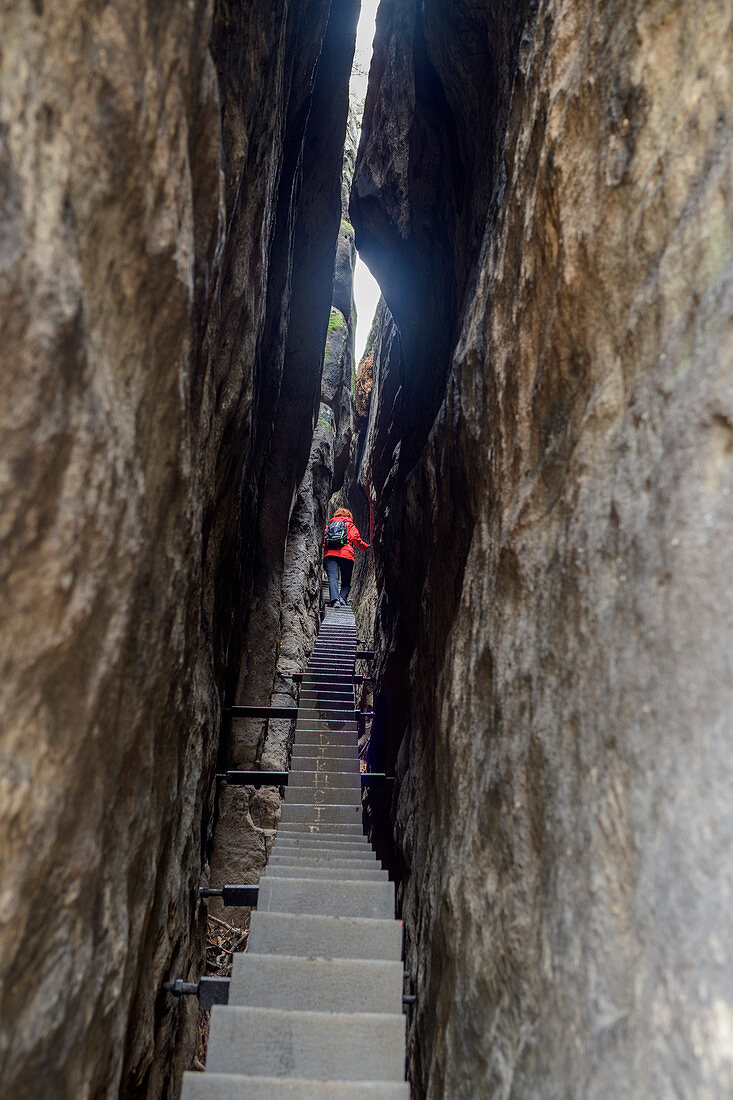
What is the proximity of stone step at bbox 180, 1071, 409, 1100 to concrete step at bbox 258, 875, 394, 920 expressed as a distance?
4.46ft

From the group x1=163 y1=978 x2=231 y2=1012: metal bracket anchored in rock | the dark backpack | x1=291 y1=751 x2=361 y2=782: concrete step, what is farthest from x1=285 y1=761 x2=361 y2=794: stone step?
the dark backpack

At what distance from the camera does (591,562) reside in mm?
2326

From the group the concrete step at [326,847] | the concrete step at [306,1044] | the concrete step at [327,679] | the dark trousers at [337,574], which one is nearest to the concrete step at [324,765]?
the concrete step at [326,847]

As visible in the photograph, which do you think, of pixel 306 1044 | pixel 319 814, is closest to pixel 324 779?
pixel 319 814

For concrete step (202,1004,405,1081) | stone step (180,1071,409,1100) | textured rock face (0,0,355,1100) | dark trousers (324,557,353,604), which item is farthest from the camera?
dark trousers (324,557,353,604)

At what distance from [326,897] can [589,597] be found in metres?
3.18

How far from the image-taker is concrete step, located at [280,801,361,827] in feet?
21.9

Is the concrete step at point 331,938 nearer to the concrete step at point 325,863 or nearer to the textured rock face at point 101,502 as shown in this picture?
the textured rock face at point 101,502

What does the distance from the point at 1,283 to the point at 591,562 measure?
71.4 inches

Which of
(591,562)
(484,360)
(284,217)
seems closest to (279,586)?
(284,217)

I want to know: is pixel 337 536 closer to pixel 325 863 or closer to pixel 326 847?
pixel 326 847

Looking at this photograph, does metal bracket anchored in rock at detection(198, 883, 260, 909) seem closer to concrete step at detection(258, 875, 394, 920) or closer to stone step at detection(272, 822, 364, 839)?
concrete step at detection(258, 875, 394, 920)

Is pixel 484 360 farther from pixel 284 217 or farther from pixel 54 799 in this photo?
pixel 284 217

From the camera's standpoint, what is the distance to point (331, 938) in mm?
4086
